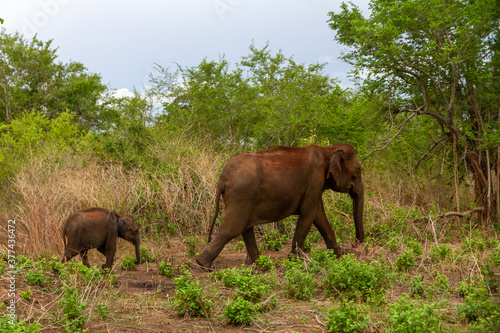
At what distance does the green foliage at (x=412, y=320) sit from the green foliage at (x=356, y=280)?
3.55 feet

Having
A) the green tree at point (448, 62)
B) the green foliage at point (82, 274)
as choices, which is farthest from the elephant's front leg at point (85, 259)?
the green tree at point (448, 62)

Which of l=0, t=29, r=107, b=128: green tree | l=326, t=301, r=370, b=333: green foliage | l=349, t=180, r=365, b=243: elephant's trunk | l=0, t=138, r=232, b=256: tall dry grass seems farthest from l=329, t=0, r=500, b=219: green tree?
l=0, t=29, r=107, b=128: green tree

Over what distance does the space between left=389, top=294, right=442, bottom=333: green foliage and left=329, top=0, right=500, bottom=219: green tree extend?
6.87m

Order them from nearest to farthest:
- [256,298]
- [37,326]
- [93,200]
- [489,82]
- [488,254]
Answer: [37,326] < [256,298] < [488,254] < [93,200] < [489,82]

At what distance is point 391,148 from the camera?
14.1 m

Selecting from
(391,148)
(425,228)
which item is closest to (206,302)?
(425,228)

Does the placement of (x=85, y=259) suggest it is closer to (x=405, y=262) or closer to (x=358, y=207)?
(x=358, y=207)

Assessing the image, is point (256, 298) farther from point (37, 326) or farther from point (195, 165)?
point (195, 165)

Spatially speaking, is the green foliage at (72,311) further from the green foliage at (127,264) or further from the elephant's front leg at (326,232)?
the elephant's front leg at (326,232)

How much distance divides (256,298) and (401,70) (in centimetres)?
730

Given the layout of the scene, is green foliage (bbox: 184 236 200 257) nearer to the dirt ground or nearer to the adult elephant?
the adult elephant

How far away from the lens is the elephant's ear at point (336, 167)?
27.3 feet

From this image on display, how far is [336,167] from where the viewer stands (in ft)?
27.5

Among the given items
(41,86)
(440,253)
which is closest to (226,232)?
(440,253)
